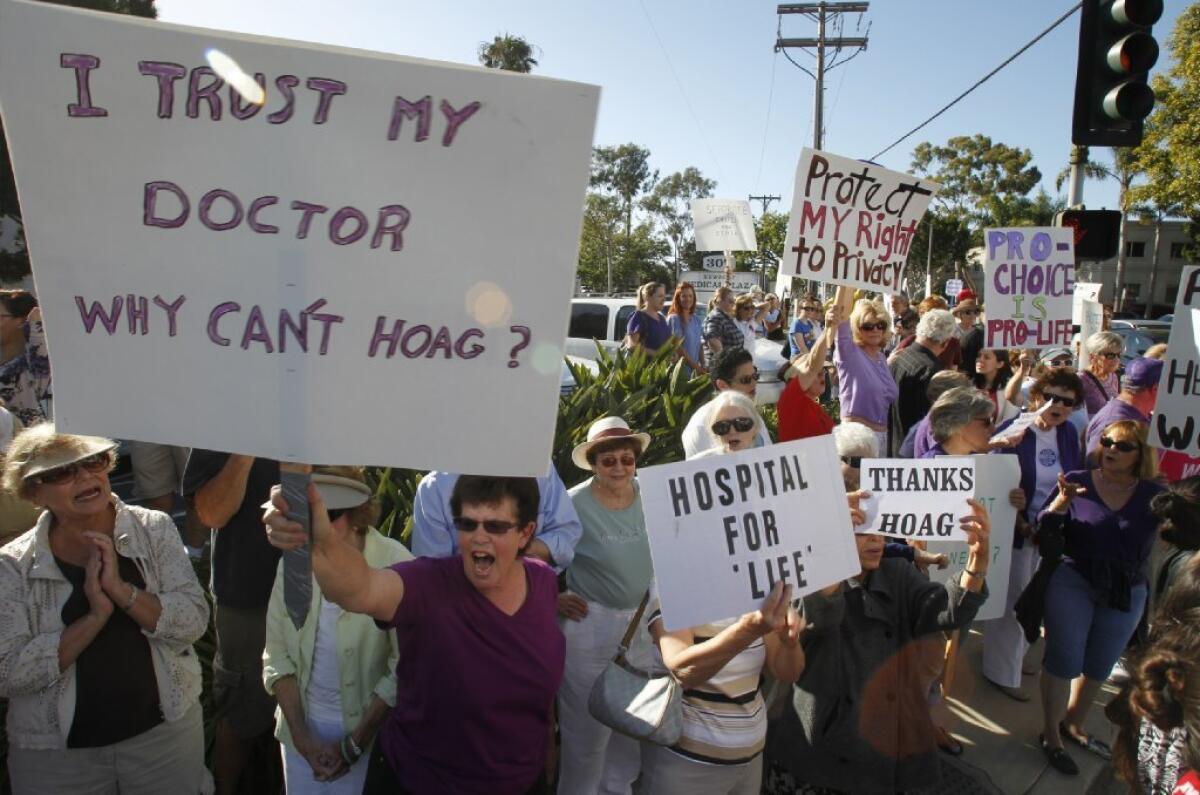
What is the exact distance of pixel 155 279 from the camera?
1.67 meters

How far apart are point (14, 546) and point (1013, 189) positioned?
67339mm

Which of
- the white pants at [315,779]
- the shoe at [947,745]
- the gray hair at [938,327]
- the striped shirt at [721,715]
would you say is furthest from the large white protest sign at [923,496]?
the gray hair at [938,327]

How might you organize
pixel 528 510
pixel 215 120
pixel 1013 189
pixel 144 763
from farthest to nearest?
pixel 1013 189, pixel 144 763, pixel 528 510, pixel 215 120

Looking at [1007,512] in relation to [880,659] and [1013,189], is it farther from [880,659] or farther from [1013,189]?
[1013,189]

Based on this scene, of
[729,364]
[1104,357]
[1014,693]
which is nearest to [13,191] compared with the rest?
[729,364]

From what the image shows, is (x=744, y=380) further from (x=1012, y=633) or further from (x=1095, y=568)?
(x=1012, y=633)

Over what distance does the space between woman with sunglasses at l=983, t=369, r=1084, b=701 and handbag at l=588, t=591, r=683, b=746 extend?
2577 millimetres

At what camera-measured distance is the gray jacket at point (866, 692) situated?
263 cm

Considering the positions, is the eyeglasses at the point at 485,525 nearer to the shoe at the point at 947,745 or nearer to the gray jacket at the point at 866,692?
the gray jacket at the point at 866,692

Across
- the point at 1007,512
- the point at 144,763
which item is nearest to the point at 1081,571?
the point at 1007,512

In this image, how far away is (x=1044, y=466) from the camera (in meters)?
4.33

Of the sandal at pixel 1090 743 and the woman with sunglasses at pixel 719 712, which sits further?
the sandal at pixel 1090 743

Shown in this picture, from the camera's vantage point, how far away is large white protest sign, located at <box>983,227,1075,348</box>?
18.9 feet

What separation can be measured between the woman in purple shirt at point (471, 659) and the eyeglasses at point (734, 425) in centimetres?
102
